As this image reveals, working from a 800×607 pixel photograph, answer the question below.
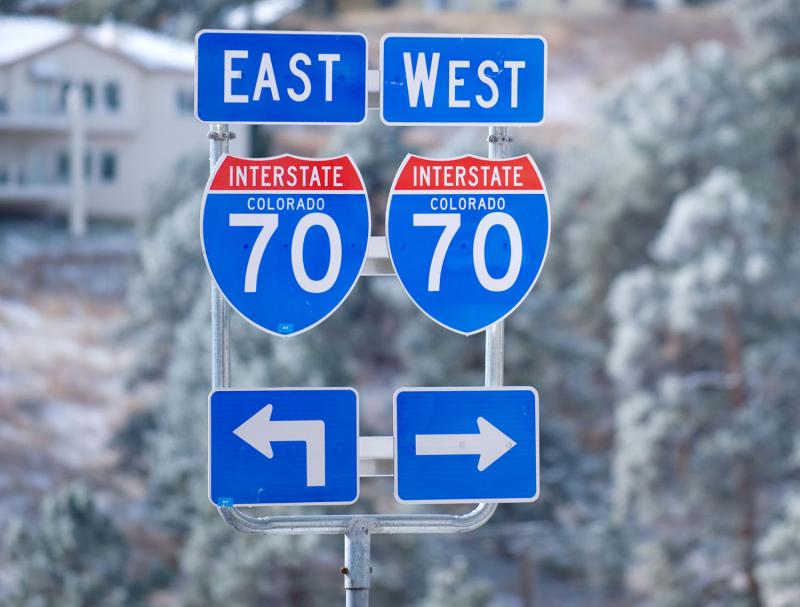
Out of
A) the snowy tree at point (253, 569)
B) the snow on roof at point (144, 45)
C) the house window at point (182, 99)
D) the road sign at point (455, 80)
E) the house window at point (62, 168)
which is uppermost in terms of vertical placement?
the snow on roof at point (144, 45)

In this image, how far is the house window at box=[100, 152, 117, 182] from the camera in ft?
102

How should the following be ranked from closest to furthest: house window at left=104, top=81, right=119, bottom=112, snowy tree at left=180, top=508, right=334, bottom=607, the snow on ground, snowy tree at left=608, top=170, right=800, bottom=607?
1. snowy tree at left=180, top=508, right=334, bottom=607
2. snowy tree at left=608, top=170, right=800, bottom=607
3. the snow on ground
4. house window at left=104, top=81, right=119, bottom=112

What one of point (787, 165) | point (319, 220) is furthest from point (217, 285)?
point (787, 165)

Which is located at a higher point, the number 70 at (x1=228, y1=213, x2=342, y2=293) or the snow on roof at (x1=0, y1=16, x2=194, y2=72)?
the snow on roof at (x1=0, y1=16, x2=194, y2=72)

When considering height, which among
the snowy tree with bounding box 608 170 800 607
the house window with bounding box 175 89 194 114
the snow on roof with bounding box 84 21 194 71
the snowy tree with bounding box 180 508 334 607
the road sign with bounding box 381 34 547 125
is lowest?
the snowy tree with bounding box 180 508 334 607

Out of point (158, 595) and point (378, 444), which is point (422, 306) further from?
point (158, 595)

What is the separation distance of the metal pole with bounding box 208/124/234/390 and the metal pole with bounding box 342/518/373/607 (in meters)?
0.53

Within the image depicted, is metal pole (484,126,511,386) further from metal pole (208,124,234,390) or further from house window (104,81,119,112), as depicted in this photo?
house window (104,81,119,112)

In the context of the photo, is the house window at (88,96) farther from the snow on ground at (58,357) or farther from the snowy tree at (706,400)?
the snowy tree at (706,400)

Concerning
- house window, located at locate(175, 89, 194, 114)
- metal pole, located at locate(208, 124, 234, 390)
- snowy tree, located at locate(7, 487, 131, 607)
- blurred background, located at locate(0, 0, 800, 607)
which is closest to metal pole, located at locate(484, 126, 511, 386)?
metal pole, located at locate(208, 124, 234, 390)

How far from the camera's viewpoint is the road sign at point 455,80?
3.71 m

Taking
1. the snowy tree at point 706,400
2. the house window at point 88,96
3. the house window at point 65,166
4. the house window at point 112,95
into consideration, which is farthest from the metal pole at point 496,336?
the house window at point 88,96

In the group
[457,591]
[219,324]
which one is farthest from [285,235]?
[457,591]

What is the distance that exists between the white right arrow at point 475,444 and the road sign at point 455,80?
2.80 feet
